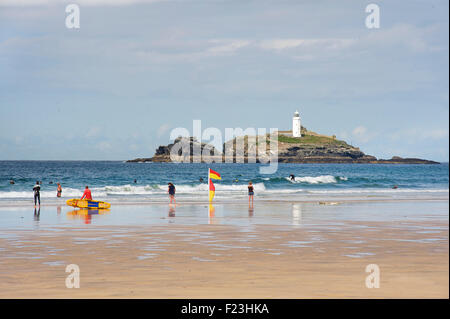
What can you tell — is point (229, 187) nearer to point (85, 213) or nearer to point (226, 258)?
point (85, 213)

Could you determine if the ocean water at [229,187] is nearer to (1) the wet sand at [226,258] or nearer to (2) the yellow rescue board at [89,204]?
(2) the yellow rescue board at [89,204]

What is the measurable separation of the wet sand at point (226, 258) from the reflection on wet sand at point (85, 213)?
256 cm

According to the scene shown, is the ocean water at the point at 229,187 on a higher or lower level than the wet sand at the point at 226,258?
higher

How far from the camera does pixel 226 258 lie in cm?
1534

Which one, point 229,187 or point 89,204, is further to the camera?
point 229,187

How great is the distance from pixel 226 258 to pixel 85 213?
18264 mm

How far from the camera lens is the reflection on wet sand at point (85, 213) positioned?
28406 millimetres

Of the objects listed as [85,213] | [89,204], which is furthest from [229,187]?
[85,213]

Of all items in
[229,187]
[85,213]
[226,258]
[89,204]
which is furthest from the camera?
[229,187]

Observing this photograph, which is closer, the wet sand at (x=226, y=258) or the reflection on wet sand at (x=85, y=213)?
the wet sand at (x=226, y=258)

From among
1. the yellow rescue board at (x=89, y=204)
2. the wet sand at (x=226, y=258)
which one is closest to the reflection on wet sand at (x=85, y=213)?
the yellow rescue board at (x=89, y=204)

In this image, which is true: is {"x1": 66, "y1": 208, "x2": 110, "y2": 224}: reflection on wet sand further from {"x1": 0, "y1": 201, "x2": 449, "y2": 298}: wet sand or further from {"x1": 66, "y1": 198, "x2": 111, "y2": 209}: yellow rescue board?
{"x1": 0, "y1": 201, "x2": 449, "y2": 298}: wet sand

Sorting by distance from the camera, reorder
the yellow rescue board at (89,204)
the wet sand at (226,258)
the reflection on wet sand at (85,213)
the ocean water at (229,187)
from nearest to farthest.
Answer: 1. the wet sand at (226,258)
2. the reflection on wet sand at (85,213)
3. the yellow rescue board at (89,204)
4. the ocean water at (229,187)
